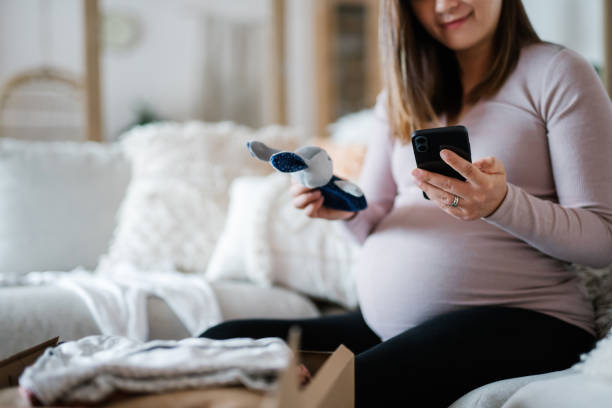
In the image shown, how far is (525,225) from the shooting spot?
0.74 metres

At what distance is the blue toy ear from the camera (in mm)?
749

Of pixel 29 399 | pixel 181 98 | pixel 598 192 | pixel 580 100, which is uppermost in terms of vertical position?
pixel 580 100

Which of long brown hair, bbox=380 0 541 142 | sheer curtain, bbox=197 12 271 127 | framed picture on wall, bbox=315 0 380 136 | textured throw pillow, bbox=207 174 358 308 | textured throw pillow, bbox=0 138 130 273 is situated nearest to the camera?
long brown hair, bbox=380 0 541 142

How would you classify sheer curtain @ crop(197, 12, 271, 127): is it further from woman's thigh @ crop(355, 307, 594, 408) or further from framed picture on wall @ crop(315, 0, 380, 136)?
woman's thigh @ crop(355, 307, 594, 408)

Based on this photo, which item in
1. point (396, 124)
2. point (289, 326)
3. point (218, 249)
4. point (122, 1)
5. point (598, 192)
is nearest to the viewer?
point (598, 192)

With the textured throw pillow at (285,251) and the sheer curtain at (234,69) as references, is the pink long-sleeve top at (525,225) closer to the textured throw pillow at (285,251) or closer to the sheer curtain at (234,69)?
the textured throw pillow at (285,251)

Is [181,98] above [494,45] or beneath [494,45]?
beneath

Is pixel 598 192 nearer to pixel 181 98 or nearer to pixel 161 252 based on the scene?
pixel 161 252

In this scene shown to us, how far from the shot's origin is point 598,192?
0.78m

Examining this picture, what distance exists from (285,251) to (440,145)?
710 mm

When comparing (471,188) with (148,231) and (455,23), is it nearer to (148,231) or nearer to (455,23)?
(455,23)

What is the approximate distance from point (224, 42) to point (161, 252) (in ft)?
10.7

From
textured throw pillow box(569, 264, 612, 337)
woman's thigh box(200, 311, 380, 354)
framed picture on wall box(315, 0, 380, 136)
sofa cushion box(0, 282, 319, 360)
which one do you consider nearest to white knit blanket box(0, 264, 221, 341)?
sofa cushion box(0, 282, 319, 360)

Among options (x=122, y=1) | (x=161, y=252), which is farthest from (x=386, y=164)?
(x=122, y=1)
